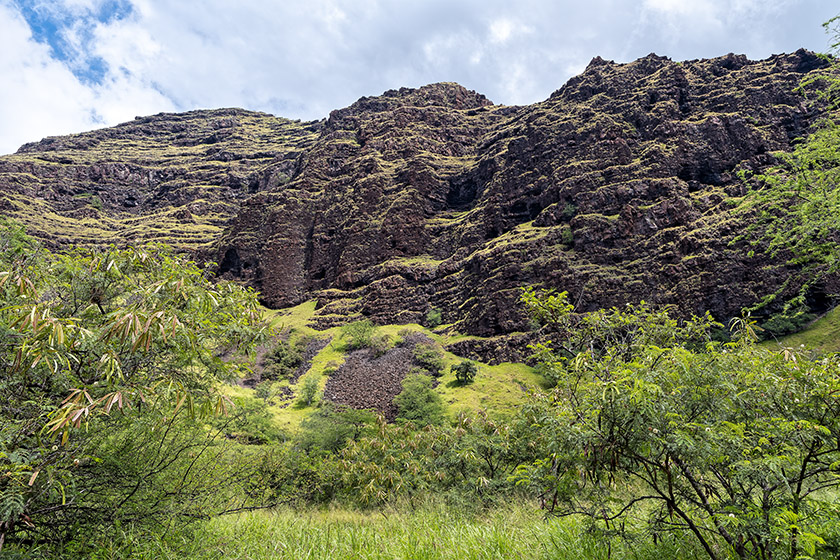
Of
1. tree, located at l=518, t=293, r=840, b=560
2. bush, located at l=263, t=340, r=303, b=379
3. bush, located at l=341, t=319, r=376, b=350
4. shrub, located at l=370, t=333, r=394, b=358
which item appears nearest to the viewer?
tree, located at l=518, t=293, r=840, b=560

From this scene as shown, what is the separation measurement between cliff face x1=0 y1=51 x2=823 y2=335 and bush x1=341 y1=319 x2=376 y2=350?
6582mm

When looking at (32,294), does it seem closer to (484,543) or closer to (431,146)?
(484,543)

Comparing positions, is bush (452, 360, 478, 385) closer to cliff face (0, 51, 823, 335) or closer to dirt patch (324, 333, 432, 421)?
dirt patch (324, 333, 432, 421)

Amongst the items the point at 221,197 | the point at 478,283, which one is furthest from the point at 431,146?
the point at 221,197

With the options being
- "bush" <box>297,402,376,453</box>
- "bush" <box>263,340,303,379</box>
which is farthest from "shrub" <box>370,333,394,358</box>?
"bush" <box>297,402,376,453</box>

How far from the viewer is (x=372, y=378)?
43812mm

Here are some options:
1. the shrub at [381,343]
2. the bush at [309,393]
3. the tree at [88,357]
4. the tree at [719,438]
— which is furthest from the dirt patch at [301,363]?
the tree at [719,438]

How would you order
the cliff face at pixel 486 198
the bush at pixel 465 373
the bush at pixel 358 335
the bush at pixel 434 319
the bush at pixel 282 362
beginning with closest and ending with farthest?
1. the bush at pixel 465 373
2. the bush at pixel 282 362
3. the cliff face at pixel 486 198
4. the bush at pixel 358 335
5. the bush at pixel 434 319

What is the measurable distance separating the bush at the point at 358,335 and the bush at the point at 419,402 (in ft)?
46.4

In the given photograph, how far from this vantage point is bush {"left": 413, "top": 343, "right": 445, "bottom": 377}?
44.5m

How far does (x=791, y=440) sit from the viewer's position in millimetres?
2613

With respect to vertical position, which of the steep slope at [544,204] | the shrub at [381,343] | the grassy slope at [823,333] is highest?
the steep slope at [544,204]

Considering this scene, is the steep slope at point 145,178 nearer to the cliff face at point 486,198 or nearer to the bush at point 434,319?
the cliff face at point 486,198

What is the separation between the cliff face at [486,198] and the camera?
160 ft
